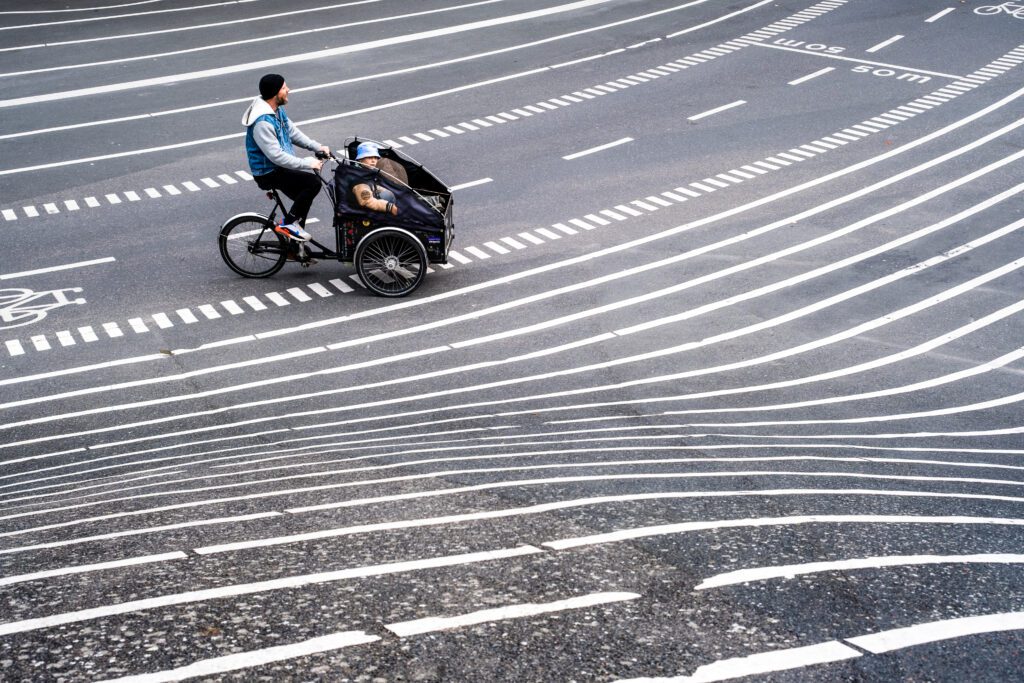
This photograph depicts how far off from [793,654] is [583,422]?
4187 millimetres

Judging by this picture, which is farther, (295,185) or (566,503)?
(295,185)

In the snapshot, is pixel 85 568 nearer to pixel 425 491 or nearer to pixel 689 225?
pixel 425 491

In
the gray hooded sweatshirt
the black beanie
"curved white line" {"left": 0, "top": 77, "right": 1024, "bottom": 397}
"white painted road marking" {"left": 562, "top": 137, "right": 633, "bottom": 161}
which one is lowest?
"curved white line" {"left": 0, "top": 77, "right": 1024, "bottom": 397}

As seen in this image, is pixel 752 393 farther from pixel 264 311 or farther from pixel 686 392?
pixel 264 311

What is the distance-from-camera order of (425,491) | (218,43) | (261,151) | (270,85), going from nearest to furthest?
(425,491)
(270,85)
(261,151)
(218,43)

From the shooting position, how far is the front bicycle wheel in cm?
1155

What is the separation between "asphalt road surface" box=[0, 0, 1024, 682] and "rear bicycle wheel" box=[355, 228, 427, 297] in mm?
183

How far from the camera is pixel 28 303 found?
1108cm

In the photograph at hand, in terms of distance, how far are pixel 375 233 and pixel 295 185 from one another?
100 cm

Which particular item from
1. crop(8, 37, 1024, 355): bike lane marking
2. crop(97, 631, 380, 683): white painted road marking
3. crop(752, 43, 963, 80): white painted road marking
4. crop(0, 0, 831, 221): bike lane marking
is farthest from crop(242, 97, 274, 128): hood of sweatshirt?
crop(752, 43, 963, 80): white painted road marking

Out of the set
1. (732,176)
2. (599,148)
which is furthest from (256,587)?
(599,148)

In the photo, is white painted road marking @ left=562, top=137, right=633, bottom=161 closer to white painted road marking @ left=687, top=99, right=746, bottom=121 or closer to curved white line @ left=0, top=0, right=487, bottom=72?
white painted road marking @ left=687, top=99, right=746, bottom=121

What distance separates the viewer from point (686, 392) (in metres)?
9.27

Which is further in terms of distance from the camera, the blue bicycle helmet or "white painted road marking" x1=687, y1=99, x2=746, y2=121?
"white painted road marking" x1=687, y1=99, x2=746, y2=121
